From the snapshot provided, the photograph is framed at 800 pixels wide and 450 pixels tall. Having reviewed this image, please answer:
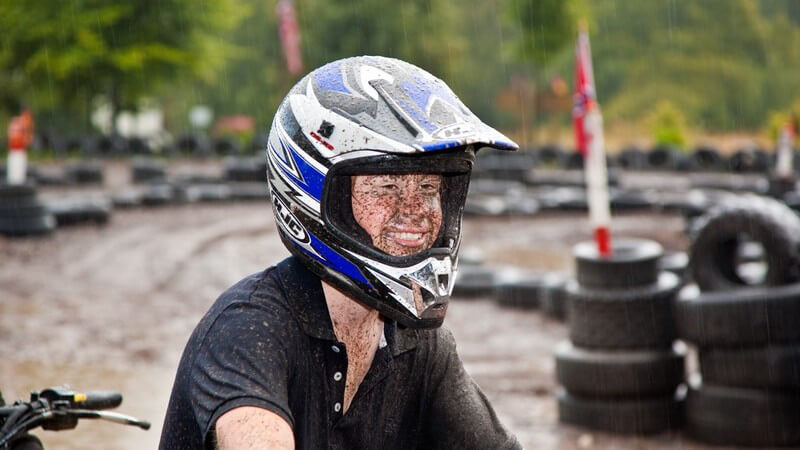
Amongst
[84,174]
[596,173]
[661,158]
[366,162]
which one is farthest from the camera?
[661,158]

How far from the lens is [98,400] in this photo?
9.41 feet

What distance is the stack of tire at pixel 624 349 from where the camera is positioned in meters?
6.92

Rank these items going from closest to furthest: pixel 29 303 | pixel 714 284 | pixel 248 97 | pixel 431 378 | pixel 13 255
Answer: pixel 431 378
pixel 714 284
pixel 29 303
pixel 13 255
pixel 248 97

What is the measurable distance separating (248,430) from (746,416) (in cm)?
522

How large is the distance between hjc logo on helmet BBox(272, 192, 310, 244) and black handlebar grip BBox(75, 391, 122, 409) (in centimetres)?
88

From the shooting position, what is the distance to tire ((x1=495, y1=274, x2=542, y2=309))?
1182cm

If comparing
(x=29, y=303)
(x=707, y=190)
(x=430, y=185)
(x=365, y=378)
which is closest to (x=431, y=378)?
(x=365, y=378)

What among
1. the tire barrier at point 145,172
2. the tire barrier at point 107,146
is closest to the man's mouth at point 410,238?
the tire barrier at point 145,172

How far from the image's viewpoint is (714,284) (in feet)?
22.0

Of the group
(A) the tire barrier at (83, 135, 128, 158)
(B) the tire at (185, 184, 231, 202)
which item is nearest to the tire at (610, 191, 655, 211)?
(B) the tire at (185, 184, 231, 202)

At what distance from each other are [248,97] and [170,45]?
31.4 meters

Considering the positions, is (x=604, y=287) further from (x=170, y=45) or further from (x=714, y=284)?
(x=170, y=45)

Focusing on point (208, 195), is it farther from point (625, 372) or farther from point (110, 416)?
point (110, 416)

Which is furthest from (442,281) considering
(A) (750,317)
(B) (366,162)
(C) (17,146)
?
(C) (17,146)
